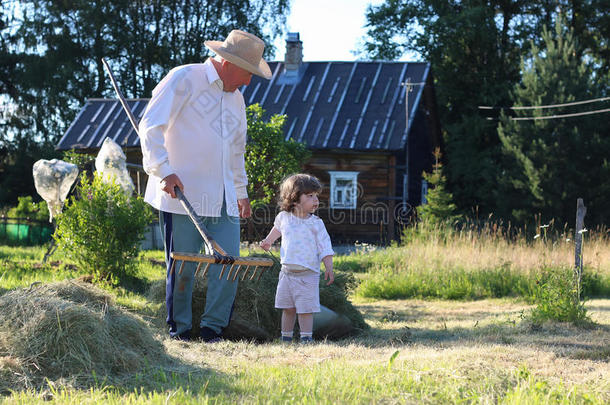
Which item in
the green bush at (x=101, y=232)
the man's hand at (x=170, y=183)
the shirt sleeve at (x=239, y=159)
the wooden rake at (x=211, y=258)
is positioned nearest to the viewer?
the wooden rake at (x=211, y=258)

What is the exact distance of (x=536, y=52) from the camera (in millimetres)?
22812

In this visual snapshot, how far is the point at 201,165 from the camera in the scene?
4.81 meters

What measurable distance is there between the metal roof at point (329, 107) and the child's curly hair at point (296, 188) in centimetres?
1308

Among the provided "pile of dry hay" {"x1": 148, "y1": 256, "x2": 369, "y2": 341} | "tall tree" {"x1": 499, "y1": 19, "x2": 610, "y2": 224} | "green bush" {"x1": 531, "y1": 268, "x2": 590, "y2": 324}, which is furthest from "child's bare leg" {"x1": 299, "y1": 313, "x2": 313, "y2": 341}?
"tall tree" {"x1": 499, "y1": 19, "x2": 610, "y2": 224}

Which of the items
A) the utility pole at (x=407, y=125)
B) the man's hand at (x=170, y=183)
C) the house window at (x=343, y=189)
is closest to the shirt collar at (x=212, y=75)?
the man's hand at (x=170, y=183)

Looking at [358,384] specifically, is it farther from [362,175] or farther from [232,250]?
[362,175]

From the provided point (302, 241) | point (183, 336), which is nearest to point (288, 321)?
point (302, 241)

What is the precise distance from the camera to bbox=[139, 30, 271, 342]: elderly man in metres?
4.74

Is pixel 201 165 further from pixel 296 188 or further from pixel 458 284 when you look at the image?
pixel 458 284

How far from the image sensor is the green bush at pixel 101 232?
7.61 metres

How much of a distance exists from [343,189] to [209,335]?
49.0ft

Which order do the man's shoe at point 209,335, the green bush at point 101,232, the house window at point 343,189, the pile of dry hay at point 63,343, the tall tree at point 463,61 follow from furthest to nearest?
the tall tree at point 463,61 < the house window at point 343,189 < the green bush at point 101,232 < the man's shoe at point 209,335 < the pile of dry hay at point 63,343

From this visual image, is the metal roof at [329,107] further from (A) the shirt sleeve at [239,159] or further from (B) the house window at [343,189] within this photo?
(A) the shirt sleeve at [239,159]

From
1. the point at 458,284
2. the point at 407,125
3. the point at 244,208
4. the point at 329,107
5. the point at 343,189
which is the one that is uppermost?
the point at 329,107
